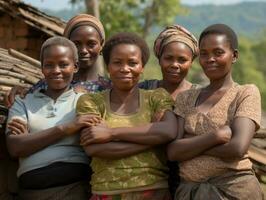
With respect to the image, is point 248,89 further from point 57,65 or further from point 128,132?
→ point 57,65

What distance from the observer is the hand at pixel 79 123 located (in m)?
3.38

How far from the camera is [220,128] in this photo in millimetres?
3203

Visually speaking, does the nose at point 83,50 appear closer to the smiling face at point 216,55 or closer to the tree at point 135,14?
the smiling face at point 216,55

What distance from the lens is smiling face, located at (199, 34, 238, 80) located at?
333 cm

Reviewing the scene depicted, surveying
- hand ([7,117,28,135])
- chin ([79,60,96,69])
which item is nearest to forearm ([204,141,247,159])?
hand ([7,117,28,135])

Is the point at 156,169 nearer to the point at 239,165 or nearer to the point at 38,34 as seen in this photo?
the point at 239,165

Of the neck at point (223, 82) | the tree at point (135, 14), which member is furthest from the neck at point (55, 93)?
the tree at point (135, 14)

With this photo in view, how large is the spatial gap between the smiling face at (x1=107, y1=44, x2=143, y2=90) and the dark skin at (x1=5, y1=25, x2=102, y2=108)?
57cm

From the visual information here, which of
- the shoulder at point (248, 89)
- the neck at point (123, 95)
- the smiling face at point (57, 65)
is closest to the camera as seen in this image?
the shoulder at point (248, 89)

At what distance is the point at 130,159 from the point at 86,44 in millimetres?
1016

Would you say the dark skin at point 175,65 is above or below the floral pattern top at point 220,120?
above

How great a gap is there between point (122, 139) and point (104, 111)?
0.22 m

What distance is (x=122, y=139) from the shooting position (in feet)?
10.9

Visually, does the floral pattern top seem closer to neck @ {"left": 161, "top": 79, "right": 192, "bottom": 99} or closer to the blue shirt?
neck @ {"left": 161, "top": 79, "right": 192, "bottom": 99}
